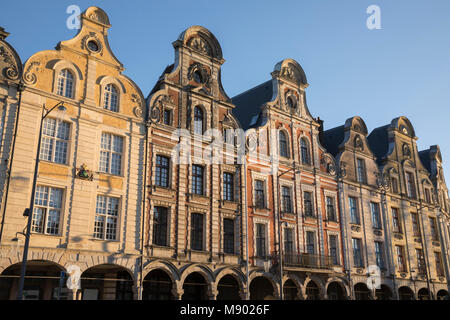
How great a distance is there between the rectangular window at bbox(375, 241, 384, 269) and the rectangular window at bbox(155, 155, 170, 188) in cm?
2012

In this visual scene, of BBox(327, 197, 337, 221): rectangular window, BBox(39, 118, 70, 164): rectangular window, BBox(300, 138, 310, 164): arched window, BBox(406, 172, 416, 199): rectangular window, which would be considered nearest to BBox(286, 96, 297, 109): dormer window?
BBox(300, 138, 310, 164): arched window

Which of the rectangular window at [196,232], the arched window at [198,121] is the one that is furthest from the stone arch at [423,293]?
the arched window at [198,121]

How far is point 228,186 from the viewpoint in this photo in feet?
94.3

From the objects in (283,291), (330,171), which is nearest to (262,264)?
(283,291)

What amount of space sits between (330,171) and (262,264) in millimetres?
10739

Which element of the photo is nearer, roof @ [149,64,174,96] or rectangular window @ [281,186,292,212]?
roof @ [149,64,174,96]

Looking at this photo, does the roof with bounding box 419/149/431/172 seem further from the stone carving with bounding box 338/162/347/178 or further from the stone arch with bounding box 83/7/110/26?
the stone arch with bounding box 83/7/110/26

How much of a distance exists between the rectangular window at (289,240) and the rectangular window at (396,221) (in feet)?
43.5

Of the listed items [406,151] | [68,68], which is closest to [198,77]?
[68,68]

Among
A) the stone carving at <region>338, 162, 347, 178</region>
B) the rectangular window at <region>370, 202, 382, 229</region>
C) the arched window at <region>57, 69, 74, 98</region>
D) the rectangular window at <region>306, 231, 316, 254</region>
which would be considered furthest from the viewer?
the rectangular window at <region>370, 202, 382, 229</region>

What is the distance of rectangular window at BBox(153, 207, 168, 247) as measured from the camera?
24.3m

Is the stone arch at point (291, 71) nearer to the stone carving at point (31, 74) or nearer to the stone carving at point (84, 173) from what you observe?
the stone carving at point (84, 173)

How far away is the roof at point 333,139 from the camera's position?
129ft

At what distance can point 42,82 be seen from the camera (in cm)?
2217
